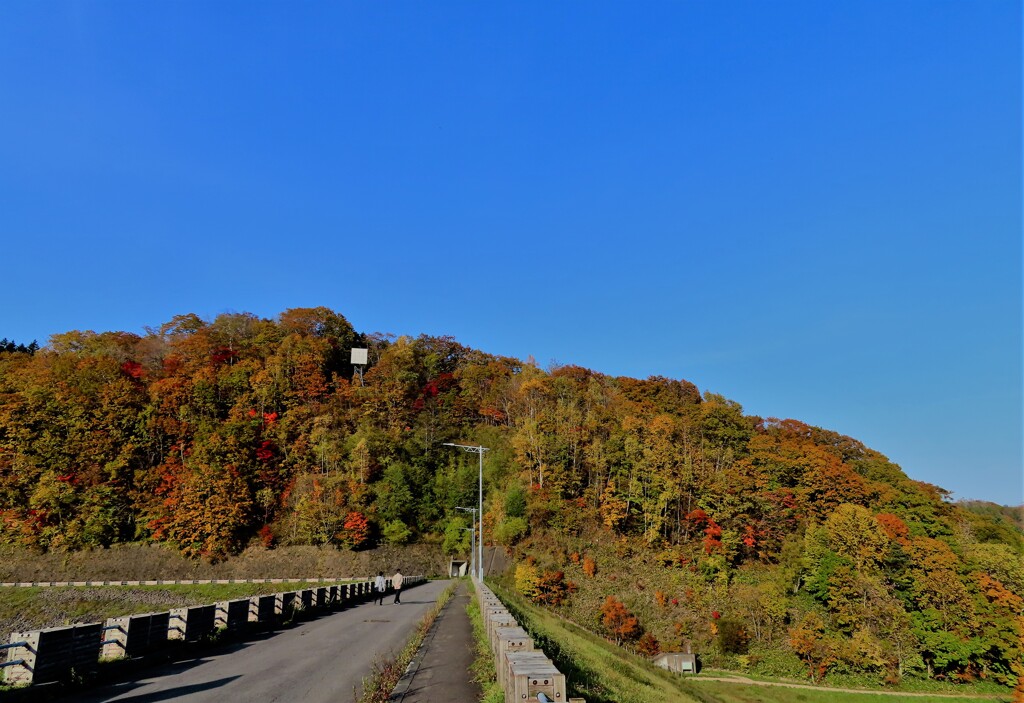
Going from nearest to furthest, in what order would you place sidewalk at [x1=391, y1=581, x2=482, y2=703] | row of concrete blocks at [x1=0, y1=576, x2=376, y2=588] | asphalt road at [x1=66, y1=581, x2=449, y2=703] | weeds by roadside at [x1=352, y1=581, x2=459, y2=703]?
weeds by roadside at [x1=352, y1=581, x2=459, y2=703], sidewalk at [x1=391, y1=581, x2=482, y2=703], asphalt road at [x1=66, y1=581, x2=449, y2=703], row of concrete blocks at [x1=0, y1=576, x2=376, y2=588]

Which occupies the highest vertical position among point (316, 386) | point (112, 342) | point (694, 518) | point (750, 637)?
point (112, 342)

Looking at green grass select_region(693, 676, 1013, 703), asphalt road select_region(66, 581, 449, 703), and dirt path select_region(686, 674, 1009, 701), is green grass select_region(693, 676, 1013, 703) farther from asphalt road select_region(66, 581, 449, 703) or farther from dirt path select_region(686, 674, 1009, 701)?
asphalt road select_region(66, 581, 449, 703)

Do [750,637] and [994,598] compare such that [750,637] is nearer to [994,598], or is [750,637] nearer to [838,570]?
[838,570]

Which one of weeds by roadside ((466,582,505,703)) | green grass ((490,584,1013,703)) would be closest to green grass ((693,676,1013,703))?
green grass ((490,584,1013,703))

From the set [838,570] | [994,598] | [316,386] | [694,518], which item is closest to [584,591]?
[694,518]

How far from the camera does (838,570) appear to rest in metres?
52.8

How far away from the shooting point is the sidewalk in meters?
9.58

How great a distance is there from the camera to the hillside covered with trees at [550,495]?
163 feet

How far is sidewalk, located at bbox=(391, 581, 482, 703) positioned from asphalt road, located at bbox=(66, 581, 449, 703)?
39.5 inches

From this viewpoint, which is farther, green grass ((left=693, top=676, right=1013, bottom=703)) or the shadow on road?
green grass ((left=693, top=676, right=1013, bottom=703))

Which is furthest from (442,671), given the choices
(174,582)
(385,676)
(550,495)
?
(174,582)

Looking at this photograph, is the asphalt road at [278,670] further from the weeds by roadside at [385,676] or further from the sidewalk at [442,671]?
the sidewalk at [442,671]

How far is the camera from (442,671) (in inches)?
455

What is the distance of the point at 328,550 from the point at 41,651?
54.0 m
